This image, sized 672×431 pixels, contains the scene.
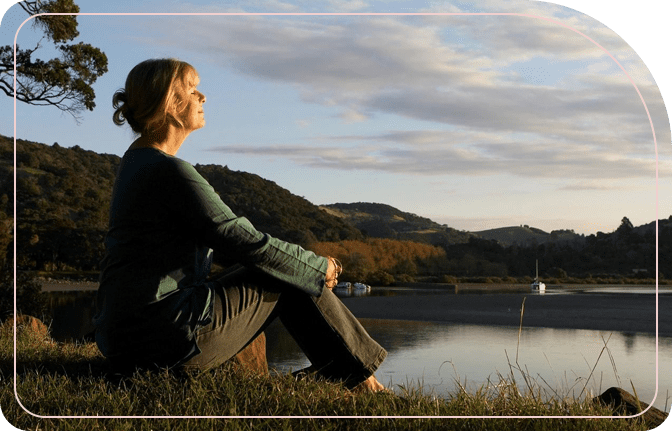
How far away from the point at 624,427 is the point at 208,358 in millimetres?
1435

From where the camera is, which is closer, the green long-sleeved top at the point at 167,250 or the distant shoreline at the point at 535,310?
the green long-sleeved top at the point at 167,250

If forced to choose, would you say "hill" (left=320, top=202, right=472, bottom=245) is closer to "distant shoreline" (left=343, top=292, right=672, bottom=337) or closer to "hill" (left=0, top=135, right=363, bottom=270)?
"hill" (left=0, top=135, right=363, bottom=270)

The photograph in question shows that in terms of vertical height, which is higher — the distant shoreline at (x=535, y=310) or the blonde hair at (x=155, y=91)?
the blonde hair at (x=155, y=91)

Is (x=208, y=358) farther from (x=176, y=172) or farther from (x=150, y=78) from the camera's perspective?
(x=150, y=78)

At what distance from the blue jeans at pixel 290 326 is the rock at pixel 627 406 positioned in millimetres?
1053

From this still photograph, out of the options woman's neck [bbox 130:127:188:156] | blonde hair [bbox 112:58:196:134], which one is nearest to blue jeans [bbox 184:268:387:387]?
woman's neck [bbox 130:127:188:156]

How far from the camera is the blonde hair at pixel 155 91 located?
7.88 feet

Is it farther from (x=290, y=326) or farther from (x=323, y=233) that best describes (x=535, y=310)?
(x=290, y=326)

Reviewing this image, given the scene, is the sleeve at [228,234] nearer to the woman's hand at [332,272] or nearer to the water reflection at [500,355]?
the woman's hand at [332,272]

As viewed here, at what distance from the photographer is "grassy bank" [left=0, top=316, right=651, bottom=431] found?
229 cm

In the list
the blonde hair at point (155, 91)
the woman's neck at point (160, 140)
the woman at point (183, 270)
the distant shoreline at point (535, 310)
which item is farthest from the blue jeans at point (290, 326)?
the distant shoreline at point (535, 310)

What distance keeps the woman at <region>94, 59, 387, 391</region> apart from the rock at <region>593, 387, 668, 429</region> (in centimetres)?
115

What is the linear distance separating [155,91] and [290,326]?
3.17ft

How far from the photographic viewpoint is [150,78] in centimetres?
240
